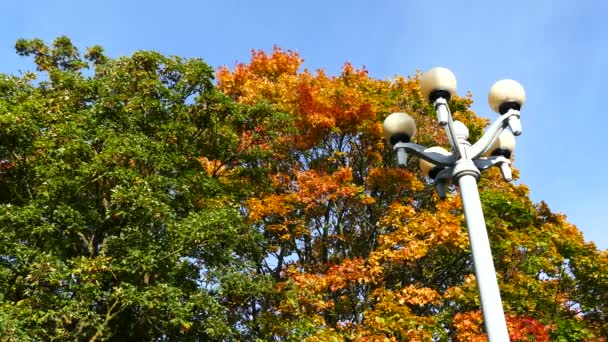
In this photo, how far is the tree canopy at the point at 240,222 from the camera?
11.6 m

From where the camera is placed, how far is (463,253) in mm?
16734

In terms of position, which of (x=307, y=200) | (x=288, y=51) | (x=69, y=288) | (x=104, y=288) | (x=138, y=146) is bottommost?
(x=69, y=288)

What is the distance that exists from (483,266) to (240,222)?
941cm

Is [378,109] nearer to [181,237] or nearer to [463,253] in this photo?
[463,253]

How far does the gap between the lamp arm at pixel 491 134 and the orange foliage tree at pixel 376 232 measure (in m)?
8.92

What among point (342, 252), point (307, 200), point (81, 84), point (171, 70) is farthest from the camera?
point (342, 252)

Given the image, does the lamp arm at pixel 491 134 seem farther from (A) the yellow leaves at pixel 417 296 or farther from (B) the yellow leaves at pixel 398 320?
(A) the yellow leaves at pixel 417 296

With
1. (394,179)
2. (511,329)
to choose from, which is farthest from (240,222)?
(511,329)

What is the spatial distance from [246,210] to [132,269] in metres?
5.92

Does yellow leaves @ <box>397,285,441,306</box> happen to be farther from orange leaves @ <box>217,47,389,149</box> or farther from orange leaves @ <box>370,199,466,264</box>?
orange leaves @ <box>217,47,389,149</box>

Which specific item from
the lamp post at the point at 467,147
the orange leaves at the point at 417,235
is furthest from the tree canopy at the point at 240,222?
the lamp post at the point at 467,147

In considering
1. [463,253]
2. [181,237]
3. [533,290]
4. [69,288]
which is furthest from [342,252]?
[69,288]

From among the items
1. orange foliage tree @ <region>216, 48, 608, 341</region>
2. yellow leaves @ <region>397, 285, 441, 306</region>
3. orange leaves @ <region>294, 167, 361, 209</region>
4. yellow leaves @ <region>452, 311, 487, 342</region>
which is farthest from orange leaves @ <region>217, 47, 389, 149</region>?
yellow leaves @ <region>452, 311, 487, 342</region>

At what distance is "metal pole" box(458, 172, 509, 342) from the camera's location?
4.53m
